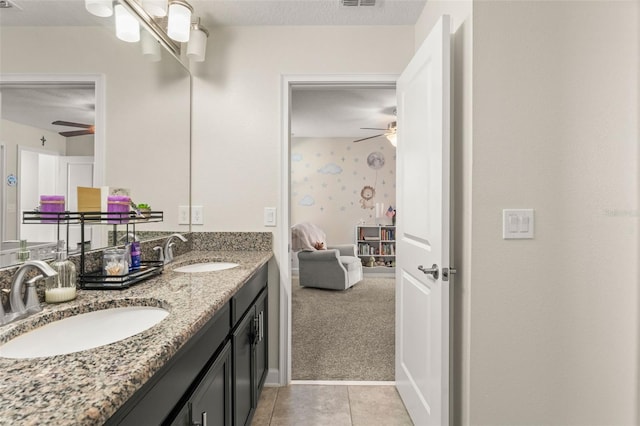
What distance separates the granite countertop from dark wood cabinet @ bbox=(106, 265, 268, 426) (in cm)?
7

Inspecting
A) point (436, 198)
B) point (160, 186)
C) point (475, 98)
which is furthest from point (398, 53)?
point (160, 186)

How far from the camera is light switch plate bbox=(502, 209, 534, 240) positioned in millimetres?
1459

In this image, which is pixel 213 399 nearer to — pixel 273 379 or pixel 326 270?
pixel 273 379

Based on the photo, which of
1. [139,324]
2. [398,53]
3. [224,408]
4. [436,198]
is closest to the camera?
[139,324]

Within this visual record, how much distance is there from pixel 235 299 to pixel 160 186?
964 millimetres

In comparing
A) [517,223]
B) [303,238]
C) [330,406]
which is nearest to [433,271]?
[517,223]

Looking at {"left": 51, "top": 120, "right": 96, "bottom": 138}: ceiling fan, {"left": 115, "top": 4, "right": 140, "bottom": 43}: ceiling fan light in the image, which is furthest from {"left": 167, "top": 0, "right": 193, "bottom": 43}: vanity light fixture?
{"left": 51, "top": 120, "right": 96, "bottom": 138}: ceiling fan

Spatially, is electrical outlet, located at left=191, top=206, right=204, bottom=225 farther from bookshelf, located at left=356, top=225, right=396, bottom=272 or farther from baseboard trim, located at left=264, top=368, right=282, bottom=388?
bookshelf, located at left=356, top=225, right=396, bottom=272

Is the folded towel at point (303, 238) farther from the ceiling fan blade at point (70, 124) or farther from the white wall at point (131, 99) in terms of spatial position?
the ceiling fan blade at point (70, 124)

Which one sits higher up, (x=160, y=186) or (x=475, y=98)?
(x=475, y=98)

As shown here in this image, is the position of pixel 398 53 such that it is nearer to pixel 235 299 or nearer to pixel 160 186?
pixel 160 186

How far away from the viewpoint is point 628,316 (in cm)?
135

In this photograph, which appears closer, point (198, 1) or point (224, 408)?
point (224, 408)

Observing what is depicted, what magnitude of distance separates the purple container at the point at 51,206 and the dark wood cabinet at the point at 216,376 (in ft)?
2.16
